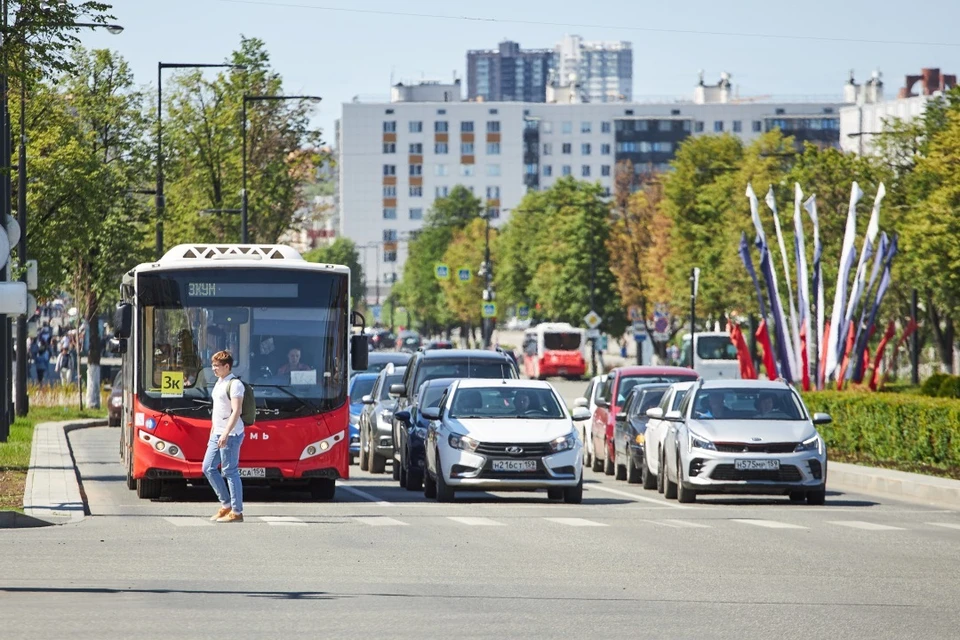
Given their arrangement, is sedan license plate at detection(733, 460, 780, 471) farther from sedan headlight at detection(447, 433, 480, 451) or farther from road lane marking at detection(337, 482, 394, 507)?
road lane marking at detection(337, 482, 394, 507)

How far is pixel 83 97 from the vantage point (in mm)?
52625

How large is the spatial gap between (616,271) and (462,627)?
89.4 m

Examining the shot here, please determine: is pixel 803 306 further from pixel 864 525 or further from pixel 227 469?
pixel 227 469

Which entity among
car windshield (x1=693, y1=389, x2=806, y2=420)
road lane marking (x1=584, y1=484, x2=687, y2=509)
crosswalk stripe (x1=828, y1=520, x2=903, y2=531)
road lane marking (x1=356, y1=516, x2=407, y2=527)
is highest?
car windshield (x1=693, y1=389, x2=806, y2=420)

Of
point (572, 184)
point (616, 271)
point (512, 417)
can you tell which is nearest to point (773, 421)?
point (512, 417)

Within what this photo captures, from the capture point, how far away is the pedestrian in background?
64.6 feet

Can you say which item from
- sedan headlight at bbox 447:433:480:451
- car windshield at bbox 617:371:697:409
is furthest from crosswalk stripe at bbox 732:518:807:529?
car windshield at bbox 617:371:697:409

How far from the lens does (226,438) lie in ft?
65.1

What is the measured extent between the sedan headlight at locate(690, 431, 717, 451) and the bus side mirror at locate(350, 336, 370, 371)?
404cm

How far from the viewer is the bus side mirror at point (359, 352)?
76.3ft

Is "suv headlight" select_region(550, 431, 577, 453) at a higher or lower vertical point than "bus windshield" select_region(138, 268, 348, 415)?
lower

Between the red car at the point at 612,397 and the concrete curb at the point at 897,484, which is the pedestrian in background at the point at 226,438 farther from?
the red car at the point at 612,397

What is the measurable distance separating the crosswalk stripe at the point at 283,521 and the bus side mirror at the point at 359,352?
2975 mm

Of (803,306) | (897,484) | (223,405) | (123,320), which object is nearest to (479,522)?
(223,405)
